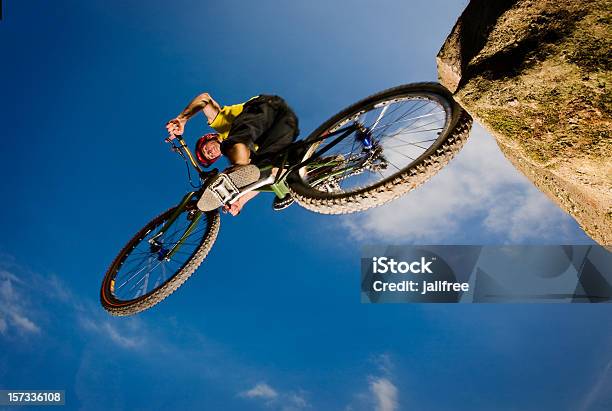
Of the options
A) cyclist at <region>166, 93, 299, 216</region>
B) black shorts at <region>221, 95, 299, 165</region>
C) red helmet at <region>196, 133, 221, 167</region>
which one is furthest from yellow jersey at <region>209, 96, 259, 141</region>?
red helmet at <region>196, 133, 221, 167</region>

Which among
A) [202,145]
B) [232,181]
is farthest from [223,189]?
[202,145]

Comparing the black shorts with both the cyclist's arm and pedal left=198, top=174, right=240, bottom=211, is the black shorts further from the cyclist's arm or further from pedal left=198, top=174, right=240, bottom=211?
the cyclist's arm

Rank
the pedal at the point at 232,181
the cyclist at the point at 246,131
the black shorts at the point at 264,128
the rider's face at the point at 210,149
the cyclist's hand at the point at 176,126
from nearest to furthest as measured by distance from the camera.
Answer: the pedal at the point at 232,181 → the cyclist at the point at 246,131 → the black shorts at the point at 264,128 → the cyclist's hand at the point at 176,126 → the rider's face at the point at 210,149

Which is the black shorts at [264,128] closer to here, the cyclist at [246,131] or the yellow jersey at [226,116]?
the cyclist at [246,131]

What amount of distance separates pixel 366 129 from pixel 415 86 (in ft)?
2.79

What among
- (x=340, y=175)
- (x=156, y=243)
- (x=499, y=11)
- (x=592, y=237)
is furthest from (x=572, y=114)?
(x=156, y=243)

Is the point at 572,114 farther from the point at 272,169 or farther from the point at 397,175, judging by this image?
the point at 272,169

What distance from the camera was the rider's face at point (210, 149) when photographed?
6.36 metres

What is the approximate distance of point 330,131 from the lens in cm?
575

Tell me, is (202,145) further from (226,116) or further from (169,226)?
(169,226)

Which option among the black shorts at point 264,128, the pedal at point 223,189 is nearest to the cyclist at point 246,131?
the black shorts at point 264,128

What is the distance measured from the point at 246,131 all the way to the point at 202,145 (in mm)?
1369

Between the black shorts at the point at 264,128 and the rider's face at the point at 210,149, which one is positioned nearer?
the black shorts at the point at 264,128

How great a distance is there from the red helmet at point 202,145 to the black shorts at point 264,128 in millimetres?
902
